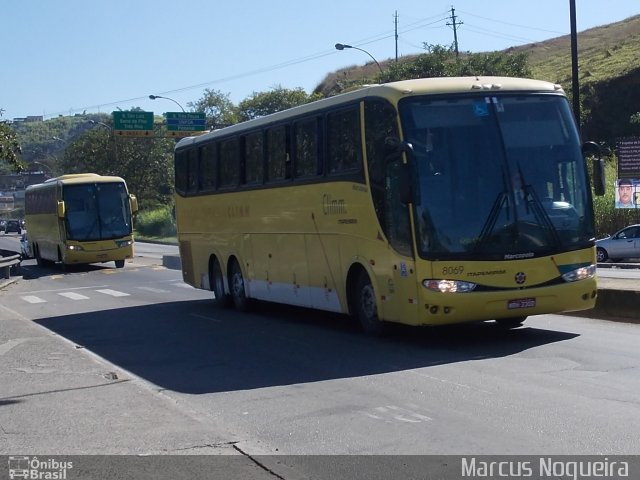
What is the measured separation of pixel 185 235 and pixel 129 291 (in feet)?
18.4

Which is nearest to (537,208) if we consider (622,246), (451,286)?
(451,286)

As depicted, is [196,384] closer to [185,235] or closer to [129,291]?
[185,235]

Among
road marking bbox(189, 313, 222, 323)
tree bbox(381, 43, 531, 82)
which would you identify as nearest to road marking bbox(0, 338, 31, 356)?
road marking bbox(189, 313, 222, 323)

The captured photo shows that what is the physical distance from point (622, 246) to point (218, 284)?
19078 mm

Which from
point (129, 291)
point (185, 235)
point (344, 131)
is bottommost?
point (129, 291)

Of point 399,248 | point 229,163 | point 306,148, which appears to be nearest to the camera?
point 399,248

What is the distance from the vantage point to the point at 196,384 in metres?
11.1

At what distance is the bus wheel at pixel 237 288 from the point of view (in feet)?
62.7

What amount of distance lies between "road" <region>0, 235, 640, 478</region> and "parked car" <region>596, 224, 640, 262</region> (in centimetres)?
1978

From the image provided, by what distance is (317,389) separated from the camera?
10398 millimetres

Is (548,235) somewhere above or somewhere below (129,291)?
above

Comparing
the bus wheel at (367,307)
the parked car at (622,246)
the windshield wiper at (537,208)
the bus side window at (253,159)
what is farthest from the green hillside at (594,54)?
the windshield wiper at (537,208)

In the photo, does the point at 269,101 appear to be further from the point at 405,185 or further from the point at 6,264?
the point at 405,185

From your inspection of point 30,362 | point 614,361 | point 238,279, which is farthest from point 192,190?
point 614,361
